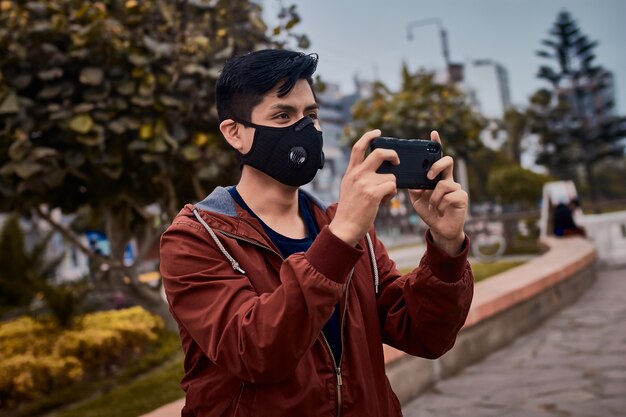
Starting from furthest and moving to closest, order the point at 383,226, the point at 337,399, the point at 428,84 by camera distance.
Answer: the point at 383,226, the point at 428,84, the point at 337,399

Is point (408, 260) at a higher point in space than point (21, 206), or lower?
lower

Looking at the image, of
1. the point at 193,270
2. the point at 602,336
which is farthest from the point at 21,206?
the point at 602,336

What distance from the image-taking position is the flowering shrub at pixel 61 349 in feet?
14.3

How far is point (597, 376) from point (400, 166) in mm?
3517

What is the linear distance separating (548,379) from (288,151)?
3423mm

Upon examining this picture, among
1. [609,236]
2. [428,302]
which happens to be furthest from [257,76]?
[609,236]

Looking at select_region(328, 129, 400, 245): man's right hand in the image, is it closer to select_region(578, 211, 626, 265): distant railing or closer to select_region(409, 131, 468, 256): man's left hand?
select_region(409, 131, 468, 256): man's left hand

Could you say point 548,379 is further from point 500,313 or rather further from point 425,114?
point 425,114

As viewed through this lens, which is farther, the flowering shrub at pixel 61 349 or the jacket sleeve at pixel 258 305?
the flowering shrub at pixel 61 349

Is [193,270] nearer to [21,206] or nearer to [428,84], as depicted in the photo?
[21,206]

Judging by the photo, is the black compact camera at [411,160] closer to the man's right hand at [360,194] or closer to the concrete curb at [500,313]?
the man's right hand at [360,194]

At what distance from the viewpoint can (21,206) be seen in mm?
5129

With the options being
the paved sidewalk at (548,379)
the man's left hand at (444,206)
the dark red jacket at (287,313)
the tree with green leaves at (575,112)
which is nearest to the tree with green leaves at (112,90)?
the paved sidewalk at (548,379)

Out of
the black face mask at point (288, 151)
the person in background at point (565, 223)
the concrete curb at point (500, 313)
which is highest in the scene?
the black face mask at point (288, 151)
